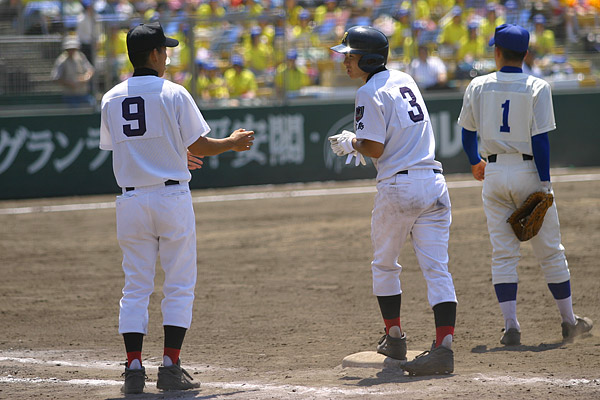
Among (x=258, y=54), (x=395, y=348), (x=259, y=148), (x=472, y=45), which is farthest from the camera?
(x=472, y=45)

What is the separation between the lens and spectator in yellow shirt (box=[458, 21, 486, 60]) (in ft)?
53.1

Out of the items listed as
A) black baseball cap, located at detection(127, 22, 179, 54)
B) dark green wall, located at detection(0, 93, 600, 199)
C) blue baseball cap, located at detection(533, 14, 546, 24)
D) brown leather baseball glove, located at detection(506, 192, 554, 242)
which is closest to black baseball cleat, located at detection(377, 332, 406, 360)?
brown leather baseball glove, located at detection(506, 192, 554, 242)

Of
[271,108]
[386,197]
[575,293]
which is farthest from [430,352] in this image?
[271,108]

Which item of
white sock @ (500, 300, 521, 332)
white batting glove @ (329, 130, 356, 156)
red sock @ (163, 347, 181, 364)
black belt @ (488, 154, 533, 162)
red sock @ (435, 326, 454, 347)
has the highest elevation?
white batting glove @ (329, 130, 356, 156)

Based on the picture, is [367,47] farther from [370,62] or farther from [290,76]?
[290,76]

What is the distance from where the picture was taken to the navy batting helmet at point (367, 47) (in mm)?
4770

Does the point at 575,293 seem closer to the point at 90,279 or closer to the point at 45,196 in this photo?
the point at 90,279

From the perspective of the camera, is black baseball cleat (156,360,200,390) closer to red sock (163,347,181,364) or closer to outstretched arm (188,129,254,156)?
red sock (163,347,181,364)

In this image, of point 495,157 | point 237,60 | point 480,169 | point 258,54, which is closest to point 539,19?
point 258,54

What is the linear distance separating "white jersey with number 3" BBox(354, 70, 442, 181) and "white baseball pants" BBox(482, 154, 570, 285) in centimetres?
84

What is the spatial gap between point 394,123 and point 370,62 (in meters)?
0.40

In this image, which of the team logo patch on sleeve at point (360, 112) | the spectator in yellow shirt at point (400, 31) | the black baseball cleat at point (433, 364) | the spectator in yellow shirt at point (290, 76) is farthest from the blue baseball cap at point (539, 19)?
the black baseball cleat at point (433, 364)

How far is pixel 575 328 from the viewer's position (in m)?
5.52

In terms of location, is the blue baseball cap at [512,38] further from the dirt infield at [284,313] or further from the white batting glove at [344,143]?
the dirt infield at [284,313]
